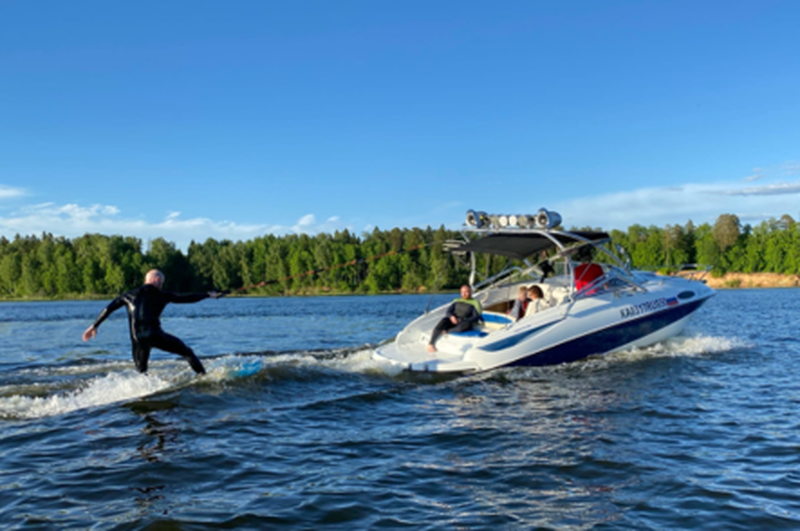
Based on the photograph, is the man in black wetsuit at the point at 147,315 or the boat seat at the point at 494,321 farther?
the boat seat at the point at 494,321

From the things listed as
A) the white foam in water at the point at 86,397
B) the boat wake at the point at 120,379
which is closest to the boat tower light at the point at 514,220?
the boat wake at the point at 120,379

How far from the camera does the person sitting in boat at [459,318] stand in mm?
12597

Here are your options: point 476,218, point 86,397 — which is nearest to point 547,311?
point 476,218

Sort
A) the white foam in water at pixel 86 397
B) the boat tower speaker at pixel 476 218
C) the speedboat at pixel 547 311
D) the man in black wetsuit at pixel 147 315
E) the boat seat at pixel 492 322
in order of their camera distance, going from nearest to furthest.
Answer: the white foam in water at pixel 86 397 < the man in black wetsuit at pixel 147 315 < the speedboat at pixel 547 311 < the boat seat at pixel 492 322 < the boat tower speaker at pixel 476 218

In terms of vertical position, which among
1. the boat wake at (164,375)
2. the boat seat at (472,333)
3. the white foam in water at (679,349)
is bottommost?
the white foam in water at (679,349)

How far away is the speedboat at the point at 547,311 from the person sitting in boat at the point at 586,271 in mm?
62

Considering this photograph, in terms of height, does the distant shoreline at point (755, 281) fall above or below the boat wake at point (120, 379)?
below

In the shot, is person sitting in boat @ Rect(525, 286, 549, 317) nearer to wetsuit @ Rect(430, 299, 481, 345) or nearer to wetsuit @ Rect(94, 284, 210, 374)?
wetsuit @ Rect(430, 299, 481, 345)

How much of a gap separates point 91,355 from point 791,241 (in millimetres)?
107621

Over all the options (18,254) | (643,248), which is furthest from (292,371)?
(18,254)

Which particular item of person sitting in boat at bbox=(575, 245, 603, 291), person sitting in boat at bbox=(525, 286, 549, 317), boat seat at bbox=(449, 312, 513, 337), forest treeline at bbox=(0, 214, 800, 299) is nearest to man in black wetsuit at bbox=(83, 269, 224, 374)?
boat seat at bbox=(449, 312, 513, 337)

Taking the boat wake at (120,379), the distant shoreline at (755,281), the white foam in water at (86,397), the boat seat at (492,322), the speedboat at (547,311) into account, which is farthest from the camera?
the distant shoreline at (755,281)

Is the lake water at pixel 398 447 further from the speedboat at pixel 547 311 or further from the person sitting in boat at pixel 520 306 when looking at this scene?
the person sitting in boat at pixel 520 306

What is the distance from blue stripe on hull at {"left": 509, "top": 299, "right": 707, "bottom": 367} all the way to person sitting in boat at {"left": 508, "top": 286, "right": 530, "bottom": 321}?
1.23 metres
